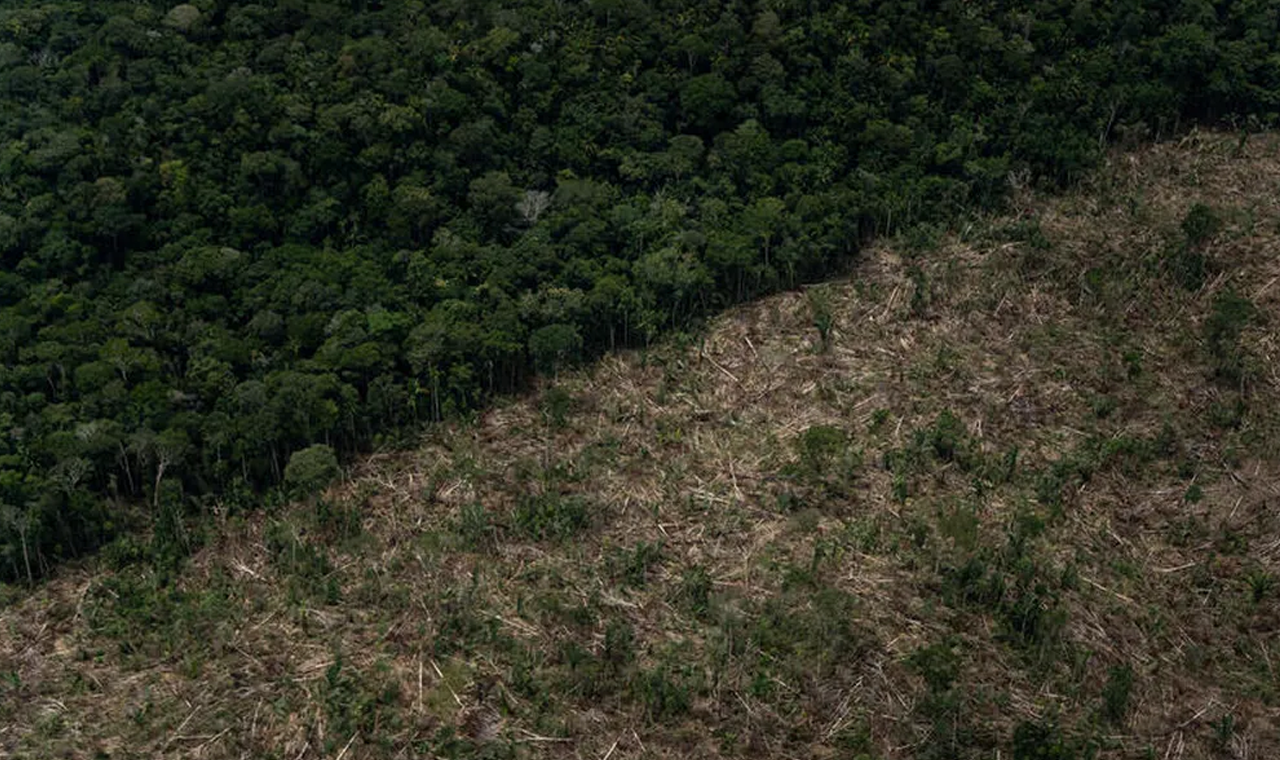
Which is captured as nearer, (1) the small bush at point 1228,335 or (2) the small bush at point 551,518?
(2) the small bush at point 551,518

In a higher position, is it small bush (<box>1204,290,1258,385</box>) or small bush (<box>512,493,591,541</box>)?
small bush (<box>1204,290,1258,385</box>)

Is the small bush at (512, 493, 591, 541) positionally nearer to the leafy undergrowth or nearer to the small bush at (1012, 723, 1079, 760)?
the leafy undergrowth

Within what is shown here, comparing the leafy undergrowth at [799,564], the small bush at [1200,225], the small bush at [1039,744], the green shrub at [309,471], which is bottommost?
the small bush at [1039,744]

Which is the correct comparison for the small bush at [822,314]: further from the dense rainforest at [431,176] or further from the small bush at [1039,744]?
the small bush at [1039,744]

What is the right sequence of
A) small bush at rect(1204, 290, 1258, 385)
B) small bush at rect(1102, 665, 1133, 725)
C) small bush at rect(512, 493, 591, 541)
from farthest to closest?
small bush at rect(1204, 290, 1258, 385)
small bush at rect(512, 493, 591, 541)
small bush at rect(1102, 665, 1133, 725)

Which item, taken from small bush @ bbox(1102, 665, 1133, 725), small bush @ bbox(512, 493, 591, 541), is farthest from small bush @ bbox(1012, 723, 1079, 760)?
small bush @ bbox(512, 493, 591, 541)

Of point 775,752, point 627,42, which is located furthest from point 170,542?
point 627,42

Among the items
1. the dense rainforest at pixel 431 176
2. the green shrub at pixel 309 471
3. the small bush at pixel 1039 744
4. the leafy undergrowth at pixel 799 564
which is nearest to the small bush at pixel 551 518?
the leafy undergrowth at pixel 799 564
